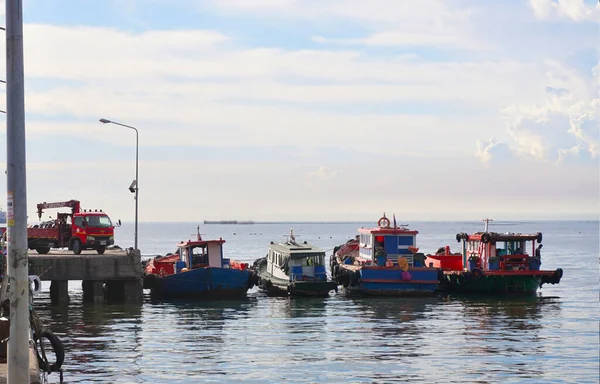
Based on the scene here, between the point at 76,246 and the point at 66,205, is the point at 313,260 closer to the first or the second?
the point at 76,246

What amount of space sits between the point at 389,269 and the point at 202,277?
9668 millimetres

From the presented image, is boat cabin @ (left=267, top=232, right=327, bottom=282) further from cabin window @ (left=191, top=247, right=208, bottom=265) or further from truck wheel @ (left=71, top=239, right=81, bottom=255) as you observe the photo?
truck wheel @ (left=71, top=239, right=81, bottom=255)

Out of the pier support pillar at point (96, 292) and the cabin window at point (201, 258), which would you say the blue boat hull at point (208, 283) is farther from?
the pier support pillar at point (96, 292)

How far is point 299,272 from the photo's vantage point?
4628 centimetres

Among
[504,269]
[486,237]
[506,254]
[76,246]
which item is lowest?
[504,269]

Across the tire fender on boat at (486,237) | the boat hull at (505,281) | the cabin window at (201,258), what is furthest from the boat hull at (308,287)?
the tire fender on boat at (486,237)

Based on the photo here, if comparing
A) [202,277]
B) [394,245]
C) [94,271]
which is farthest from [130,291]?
[394,245]

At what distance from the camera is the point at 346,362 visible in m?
26.7

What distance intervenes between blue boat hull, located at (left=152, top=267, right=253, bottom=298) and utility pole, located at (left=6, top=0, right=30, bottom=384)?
3192 cm

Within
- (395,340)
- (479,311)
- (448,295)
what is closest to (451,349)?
(395,340)

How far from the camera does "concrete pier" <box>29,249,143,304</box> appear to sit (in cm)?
4144

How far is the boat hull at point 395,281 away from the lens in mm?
45125

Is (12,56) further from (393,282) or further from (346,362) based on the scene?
(393,282)

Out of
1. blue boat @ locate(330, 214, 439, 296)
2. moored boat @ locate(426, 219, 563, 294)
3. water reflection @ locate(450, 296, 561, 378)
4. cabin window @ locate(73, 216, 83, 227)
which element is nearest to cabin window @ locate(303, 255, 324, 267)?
blue boat @ locate(330, 214, 439, 296)
